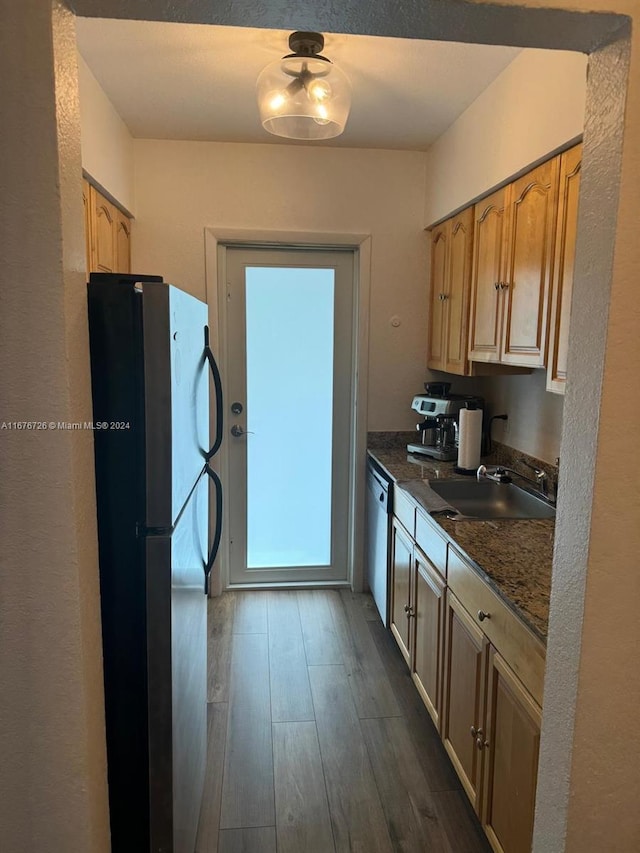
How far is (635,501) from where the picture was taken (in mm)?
1021

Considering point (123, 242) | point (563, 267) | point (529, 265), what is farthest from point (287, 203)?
point (563, 267)

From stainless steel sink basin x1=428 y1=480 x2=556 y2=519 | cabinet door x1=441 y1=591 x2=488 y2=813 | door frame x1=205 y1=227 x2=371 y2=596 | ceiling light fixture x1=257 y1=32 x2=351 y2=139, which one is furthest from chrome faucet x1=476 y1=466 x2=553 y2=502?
ceiling light fixture x1=257 y1=32 x2=351 y2=139

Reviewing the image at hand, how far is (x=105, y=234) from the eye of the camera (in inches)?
109

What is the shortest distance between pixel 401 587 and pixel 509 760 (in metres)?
1.25

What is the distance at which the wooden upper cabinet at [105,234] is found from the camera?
2.51m

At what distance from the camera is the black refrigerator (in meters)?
1.26

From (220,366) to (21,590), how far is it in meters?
2.58

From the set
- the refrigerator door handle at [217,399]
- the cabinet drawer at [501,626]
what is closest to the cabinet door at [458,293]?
the cabinet drawer at [501,626]

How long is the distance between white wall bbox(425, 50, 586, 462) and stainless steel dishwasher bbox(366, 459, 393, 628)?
2.27ft

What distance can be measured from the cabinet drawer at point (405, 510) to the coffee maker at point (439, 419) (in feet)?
1.51

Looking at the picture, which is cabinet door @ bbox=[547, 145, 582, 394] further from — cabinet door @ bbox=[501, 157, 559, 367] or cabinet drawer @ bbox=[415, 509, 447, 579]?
cabinet drawer @ bbox=[415, 509, 447, 579]

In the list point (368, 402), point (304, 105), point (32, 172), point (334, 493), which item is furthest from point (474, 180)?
point (32, 172)

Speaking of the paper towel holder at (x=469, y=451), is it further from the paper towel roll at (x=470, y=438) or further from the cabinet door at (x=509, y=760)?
the cabinet door at (x=509, y=760)

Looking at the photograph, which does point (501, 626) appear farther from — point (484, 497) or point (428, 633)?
point (484, 497)
